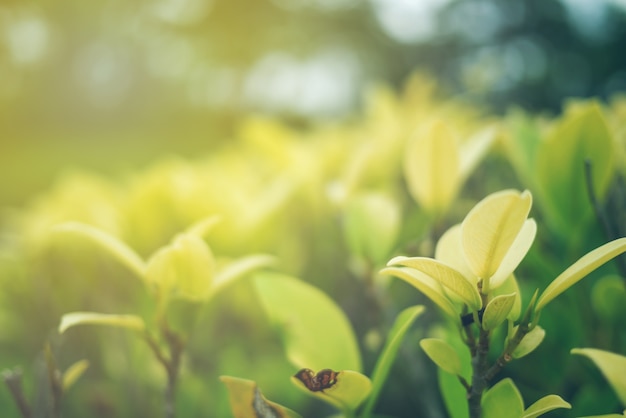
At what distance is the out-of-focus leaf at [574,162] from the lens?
0.78m

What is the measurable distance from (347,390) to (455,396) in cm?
14

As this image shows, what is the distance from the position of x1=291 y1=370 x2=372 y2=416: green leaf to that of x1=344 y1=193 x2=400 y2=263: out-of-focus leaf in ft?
0.80

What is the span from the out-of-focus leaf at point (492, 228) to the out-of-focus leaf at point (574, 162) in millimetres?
362

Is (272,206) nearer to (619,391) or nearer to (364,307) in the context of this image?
(364,307)

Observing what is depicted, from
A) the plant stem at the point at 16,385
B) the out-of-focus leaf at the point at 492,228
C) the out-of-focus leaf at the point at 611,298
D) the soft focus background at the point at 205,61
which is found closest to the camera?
the out-of-focus leaf at the point at 492,228

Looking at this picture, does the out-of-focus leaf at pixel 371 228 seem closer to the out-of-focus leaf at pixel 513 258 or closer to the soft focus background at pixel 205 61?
the out-of-focus leaf at pixel 513 258

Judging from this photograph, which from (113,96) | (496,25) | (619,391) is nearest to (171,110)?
(113,96)

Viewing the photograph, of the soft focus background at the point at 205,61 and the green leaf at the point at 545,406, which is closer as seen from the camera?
the green leaf at the point at 545,406

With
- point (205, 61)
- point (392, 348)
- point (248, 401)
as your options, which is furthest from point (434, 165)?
point (205, 61)

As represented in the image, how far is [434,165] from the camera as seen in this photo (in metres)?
0.80

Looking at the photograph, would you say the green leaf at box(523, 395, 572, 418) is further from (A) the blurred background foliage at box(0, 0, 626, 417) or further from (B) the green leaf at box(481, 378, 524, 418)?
(A) the blurred background foliage at box(0, 0, 626, 417)

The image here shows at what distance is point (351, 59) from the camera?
10.1 meters

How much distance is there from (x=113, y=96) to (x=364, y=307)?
9.71 metres

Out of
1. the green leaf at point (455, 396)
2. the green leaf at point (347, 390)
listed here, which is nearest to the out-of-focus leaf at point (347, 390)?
the green leaf at point (347, 390)
